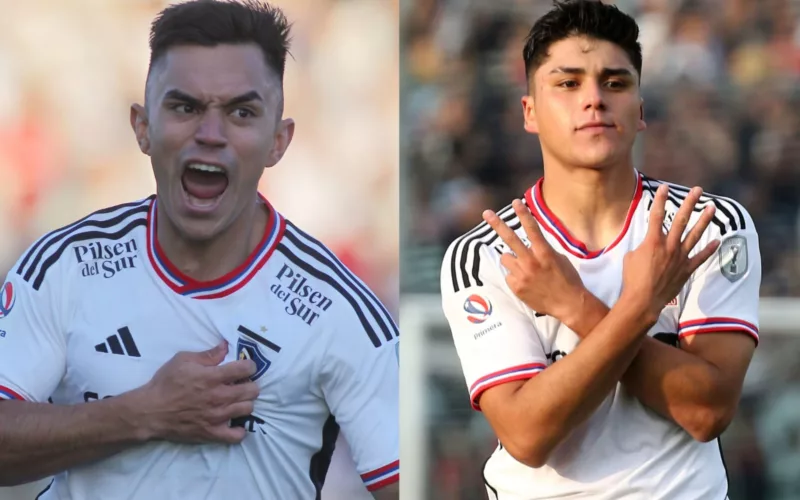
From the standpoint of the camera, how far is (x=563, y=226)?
1.81 metres

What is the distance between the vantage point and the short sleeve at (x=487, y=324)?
1645 mm

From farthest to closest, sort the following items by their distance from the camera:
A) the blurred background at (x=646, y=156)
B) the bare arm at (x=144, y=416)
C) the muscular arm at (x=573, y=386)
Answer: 1. the blurred background at (x=646, y=156)
2. the bare arm at (x=144, y=416)
3. the muscular arm at (x=573, y=386)

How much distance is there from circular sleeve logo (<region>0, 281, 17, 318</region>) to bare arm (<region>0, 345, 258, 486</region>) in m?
0.19

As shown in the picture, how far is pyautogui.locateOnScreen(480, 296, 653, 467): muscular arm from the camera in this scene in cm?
152

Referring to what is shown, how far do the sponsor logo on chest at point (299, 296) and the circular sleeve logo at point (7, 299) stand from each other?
1.75ft

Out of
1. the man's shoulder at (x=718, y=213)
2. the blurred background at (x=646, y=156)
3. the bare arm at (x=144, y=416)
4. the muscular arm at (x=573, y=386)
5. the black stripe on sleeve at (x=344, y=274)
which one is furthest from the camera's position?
the blurred background at (x=646, y=156)

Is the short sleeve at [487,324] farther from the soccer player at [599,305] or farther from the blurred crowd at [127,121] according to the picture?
the blurred crowd at [127,121]

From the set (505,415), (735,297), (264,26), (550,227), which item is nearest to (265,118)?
(264,26)

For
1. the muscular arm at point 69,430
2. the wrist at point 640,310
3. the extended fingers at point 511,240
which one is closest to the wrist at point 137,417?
the muscular arm at point 69,430

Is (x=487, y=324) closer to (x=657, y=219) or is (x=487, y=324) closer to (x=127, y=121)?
(x=657, y=219)

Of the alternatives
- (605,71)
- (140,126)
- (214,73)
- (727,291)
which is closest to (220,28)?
(214,73)

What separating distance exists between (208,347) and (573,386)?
2.61 feet

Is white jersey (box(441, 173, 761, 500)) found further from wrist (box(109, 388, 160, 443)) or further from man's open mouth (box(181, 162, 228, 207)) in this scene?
Answer: wrist (box(109, 388, 160, 443))

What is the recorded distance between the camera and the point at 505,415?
62.8 inches
